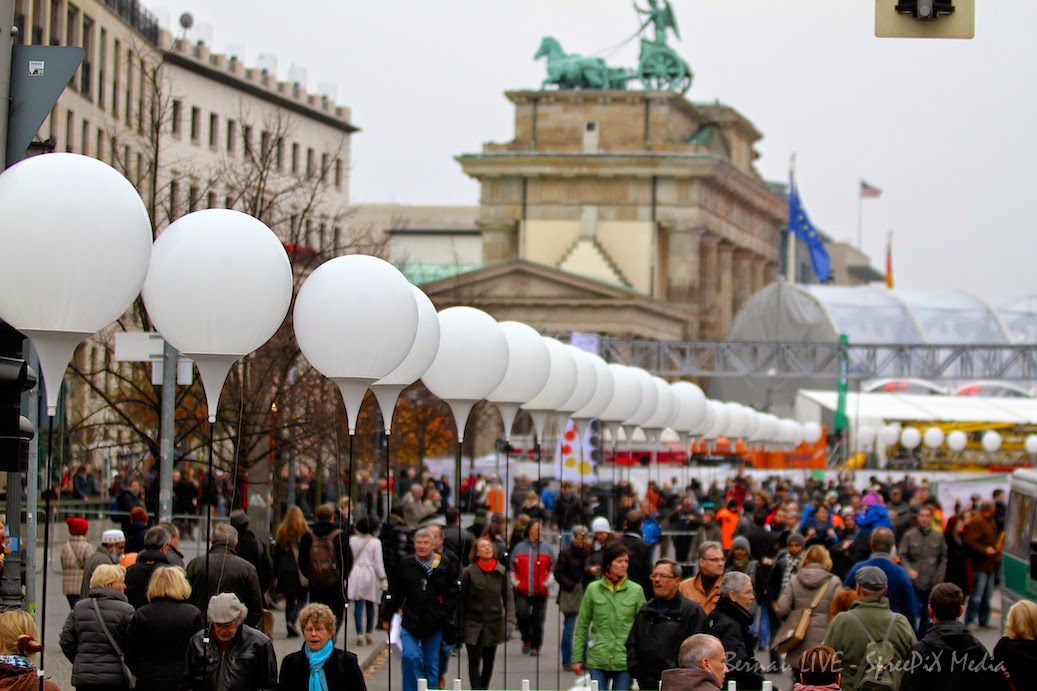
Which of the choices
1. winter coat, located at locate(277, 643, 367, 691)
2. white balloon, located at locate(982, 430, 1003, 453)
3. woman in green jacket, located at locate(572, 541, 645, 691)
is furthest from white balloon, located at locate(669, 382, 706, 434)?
white balloon, located at locate(982, 430, 1003, 453)

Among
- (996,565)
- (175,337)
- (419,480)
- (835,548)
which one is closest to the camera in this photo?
(175,337)

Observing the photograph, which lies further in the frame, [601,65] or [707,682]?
[601,65]

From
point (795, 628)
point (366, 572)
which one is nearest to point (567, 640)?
point (366, 572)

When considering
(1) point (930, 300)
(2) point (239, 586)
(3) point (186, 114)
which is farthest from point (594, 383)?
(1) point (930, 300)

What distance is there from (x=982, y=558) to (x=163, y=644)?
15938 millimetres

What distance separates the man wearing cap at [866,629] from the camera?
1175 centimetres

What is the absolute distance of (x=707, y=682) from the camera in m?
8.68

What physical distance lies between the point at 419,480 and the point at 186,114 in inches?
1466

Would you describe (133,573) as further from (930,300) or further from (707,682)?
(930,300)

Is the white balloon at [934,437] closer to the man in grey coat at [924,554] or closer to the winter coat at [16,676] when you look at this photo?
the man in grey coat at [924,554]

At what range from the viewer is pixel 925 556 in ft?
71.4

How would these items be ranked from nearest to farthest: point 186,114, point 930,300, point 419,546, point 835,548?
point 419,546, point 835,548, point 186,114, point 930,300

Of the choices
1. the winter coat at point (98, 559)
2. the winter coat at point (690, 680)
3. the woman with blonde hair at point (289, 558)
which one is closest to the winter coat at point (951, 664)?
the winter coat at point (690, 680)

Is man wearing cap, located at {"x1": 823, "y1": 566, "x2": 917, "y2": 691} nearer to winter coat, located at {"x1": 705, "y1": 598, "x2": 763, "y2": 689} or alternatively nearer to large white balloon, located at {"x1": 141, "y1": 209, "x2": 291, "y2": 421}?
winter coat, located at {"x1": 705, "y1": 598, "x2": 763, "y2": 689}
